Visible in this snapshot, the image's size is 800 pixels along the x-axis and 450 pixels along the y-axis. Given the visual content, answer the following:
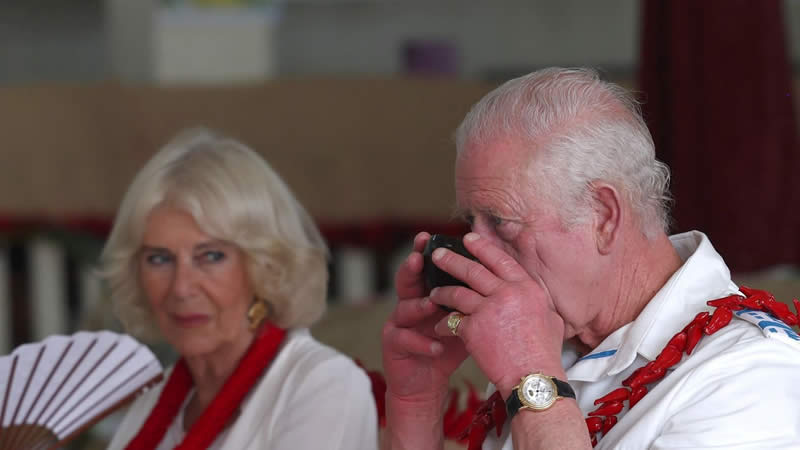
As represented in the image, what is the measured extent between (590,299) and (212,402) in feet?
2.76

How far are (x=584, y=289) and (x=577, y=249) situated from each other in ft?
0.18

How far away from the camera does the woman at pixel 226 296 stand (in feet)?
6.14

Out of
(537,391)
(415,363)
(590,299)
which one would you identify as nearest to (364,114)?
(415,363)

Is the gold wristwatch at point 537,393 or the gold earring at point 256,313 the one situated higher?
the gold wristwatch at point 537,393

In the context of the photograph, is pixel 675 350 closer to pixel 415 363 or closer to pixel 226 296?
pixel 415 363

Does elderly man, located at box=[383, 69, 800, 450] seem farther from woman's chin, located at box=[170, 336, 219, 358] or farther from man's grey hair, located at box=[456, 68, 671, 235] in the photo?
woman's chin, located at box=[170, 336, 219, 358]

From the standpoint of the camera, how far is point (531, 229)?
1285 mm

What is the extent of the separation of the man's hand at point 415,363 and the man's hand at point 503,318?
0.38 feet

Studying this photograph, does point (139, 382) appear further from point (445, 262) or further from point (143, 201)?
point (445, 262)

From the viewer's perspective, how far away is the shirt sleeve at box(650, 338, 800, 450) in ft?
3.77

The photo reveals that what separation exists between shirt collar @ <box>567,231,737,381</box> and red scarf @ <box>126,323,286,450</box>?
73 centimetres

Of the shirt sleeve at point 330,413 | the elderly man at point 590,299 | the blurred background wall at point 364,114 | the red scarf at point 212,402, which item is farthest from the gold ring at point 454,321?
the blurred background wall at point 364,114

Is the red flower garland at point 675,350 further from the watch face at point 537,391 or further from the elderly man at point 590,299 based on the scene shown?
the watch face at point 537,391

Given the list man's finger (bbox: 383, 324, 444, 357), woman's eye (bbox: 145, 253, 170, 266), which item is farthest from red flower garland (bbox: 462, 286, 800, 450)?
woman's eye (bbox: 145, 253, 170, 266)
